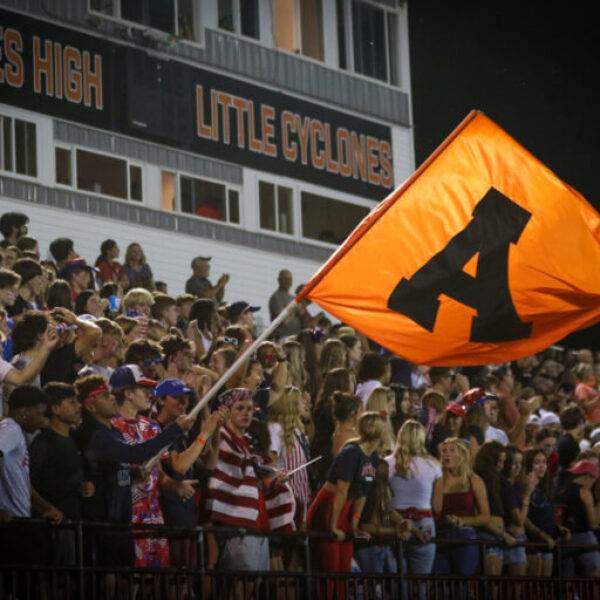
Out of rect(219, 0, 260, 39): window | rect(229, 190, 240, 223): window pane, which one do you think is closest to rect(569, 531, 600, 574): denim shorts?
rect(229, 190, 240, 223): window pane

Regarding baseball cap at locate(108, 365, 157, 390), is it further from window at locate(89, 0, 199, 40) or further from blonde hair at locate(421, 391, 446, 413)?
window at locate(89, 0, 199, 40)

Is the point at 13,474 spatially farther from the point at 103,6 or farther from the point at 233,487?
the point at 103,6

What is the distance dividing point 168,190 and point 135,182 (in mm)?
914

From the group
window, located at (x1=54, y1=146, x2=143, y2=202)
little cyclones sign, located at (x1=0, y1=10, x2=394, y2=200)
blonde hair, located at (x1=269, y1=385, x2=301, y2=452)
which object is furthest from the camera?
window, located at (x1=54, y1=146, x2=143, y2=202)

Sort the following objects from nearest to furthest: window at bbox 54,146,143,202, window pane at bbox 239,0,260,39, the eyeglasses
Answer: the eyeglasses
window at bbox 54,146,143,202
window pane at bbox 239,0,260,39

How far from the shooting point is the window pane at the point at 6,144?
80.9 ft

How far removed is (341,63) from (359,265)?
2116 centimetres

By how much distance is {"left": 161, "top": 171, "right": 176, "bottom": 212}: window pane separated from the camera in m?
27.9

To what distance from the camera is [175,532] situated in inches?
420

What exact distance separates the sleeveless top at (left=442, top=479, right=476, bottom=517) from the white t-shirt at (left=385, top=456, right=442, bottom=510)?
613 mm

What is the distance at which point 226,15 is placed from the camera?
29688 mm

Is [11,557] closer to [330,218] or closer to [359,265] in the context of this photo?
[359,265]

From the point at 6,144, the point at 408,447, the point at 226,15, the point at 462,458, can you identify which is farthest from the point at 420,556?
the point at 226,15

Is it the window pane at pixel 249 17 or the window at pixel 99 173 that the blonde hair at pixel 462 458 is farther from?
the window pane at pixel 249 17
